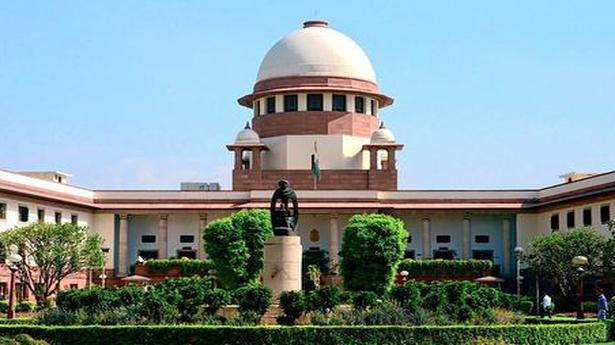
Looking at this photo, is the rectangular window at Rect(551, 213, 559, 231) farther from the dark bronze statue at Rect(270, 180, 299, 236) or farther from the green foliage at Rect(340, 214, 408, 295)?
the dark bronze statue at Rect(270, 180, 299, 236)

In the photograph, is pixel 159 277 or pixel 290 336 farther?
pixel 159 277

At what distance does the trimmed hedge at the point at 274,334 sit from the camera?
26844 mm

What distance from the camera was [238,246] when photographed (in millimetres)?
54938

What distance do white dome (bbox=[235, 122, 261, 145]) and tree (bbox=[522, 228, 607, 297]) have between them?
2179 cm

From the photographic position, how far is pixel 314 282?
188 feet

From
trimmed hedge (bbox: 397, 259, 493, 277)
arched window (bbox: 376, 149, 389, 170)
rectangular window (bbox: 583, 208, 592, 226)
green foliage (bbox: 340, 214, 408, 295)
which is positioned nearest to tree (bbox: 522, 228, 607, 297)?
rectangular window (bbox: 583, 208, 592, 226)

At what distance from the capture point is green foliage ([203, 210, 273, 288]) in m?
54.8

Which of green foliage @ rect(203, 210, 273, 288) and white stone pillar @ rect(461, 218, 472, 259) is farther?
white stone pillar @ rect(461, 218, 472, 259)

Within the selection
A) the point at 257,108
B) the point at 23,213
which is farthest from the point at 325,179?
the point at 23,213

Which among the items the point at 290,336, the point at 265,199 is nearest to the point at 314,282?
the point at 265,199

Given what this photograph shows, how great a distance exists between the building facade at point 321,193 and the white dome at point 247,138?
0.06m

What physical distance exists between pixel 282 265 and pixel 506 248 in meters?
36.9

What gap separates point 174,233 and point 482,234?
19.6 m

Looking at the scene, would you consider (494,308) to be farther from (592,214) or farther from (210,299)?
(592,214)
